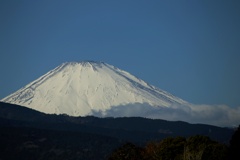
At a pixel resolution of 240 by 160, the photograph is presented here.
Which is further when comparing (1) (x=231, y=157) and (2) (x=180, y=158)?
(2) (x=180, y=158)

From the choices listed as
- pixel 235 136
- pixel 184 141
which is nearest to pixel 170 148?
pixel 184 141

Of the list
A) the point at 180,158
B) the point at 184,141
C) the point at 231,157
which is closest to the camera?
the point at 231,157

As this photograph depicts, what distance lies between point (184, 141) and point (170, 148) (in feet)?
16.7

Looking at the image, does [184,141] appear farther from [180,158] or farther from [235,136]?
[235,136]

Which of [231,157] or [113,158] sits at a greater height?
[113,158]

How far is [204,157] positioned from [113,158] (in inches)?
800

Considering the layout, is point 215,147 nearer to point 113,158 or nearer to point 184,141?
point 184,141

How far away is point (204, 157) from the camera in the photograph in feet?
456

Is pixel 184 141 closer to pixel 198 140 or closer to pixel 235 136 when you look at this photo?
pixel 198 140

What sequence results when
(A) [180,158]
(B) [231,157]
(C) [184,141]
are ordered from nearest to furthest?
(B) [231,157] < (A) [180,158] < (C) [184,141]

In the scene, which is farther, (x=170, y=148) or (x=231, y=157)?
(x=170, y=148)

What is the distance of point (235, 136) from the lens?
350 ft

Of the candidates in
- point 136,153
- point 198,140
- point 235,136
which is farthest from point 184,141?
point 235,136

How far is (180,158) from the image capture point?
5418 inches
